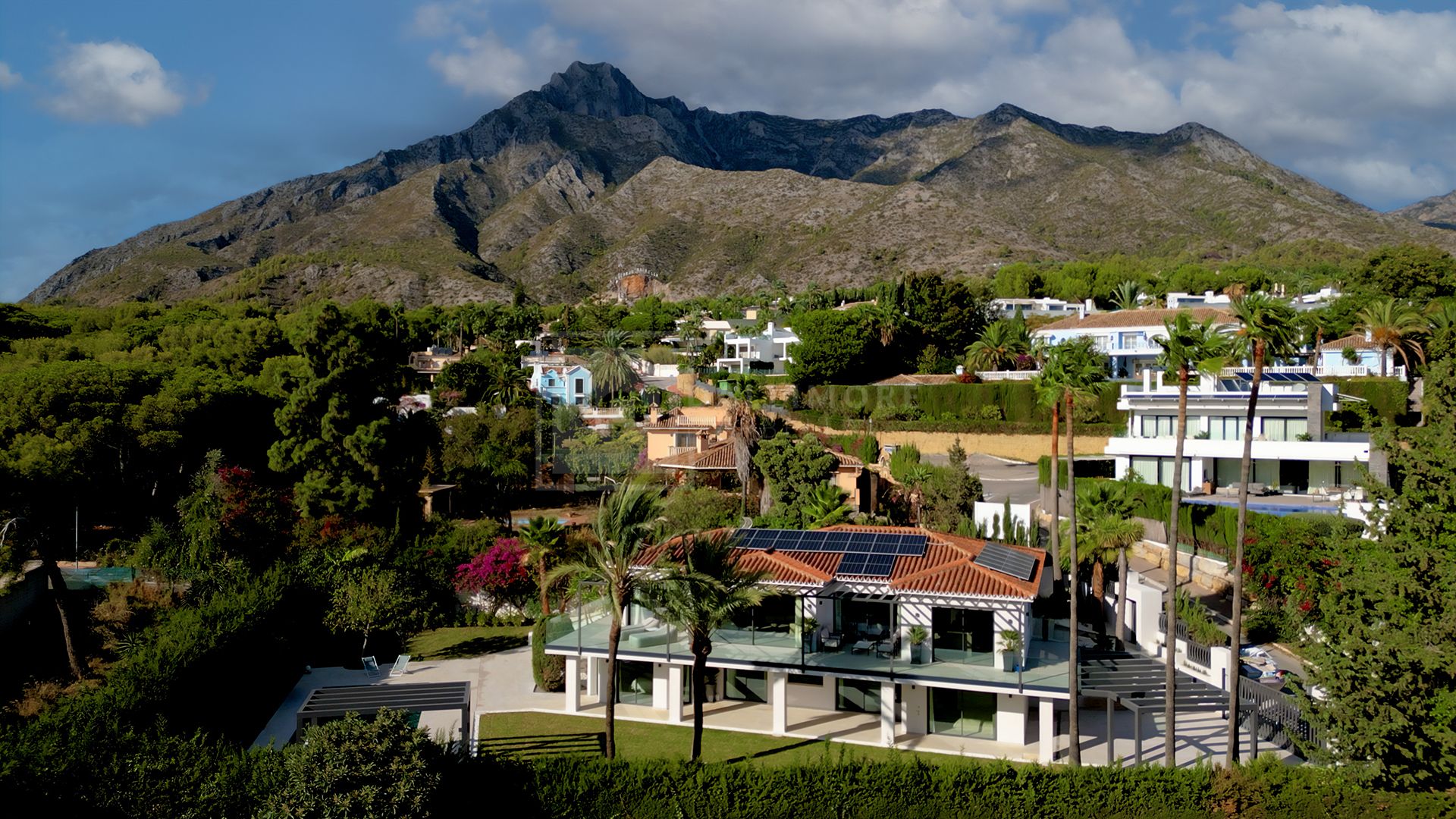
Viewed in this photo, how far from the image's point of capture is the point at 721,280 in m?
145

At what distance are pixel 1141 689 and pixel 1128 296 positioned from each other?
69.9 meters

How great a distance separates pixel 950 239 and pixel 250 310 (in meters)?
90.7

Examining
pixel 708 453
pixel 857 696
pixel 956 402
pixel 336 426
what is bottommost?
pixel 857 696

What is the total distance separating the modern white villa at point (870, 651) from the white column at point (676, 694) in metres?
0.02

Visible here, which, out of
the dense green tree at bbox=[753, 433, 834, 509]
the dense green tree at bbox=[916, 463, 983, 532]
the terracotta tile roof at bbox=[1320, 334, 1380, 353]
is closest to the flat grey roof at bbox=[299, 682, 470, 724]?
the dense green tree at bbox=[753, 433, 834, 509]

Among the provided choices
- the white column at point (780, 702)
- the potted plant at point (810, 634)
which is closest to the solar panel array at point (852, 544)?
the potted plant at point (810, 634)

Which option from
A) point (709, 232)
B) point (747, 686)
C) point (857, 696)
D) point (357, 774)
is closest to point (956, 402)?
point (857, 696)

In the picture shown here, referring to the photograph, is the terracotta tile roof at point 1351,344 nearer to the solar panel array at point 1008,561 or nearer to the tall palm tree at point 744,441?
the tall palm tree at point 744,441

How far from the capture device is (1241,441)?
3703cm

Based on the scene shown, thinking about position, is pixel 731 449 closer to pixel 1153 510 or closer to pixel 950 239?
pixel 1153 510

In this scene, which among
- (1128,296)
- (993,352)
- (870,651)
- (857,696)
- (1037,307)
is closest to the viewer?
(870,651)

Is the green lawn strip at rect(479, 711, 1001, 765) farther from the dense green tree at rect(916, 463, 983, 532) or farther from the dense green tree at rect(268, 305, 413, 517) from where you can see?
the dense green tree at rect(268, 305, 413, 517)

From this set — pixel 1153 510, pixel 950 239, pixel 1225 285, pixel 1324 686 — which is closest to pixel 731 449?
pixel 1153 510

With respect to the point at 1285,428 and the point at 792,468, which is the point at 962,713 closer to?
the point at 792,468
